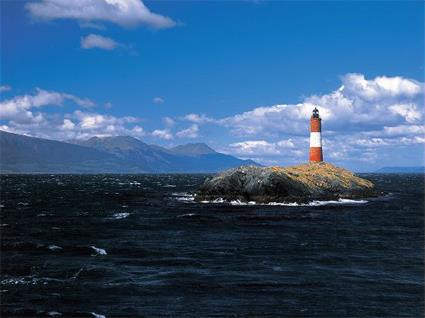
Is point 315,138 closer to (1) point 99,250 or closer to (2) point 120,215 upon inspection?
(2) point 120,215

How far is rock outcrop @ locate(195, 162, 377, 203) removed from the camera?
75438mm

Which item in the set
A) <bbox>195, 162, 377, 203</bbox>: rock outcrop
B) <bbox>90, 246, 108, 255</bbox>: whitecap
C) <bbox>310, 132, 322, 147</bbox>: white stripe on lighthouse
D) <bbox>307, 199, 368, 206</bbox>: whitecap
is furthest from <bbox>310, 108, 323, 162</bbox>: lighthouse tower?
<bbox>90, 246, 108, 255</bbox>: whitecap

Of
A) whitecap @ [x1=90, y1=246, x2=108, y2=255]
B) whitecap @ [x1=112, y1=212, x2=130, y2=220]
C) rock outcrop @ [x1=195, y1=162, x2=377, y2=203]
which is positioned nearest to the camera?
whitecap @ [x1=90, y1=246, x2=108, y2=255]

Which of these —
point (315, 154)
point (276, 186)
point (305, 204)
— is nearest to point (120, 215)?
point (276, 186)

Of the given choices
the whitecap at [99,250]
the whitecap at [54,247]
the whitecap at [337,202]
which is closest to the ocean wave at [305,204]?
the whitecap at [337,202]

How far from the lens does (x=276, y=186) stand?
7562 centimetres

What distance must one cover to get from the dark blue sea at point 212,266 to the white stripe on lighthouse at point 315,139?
38.4m

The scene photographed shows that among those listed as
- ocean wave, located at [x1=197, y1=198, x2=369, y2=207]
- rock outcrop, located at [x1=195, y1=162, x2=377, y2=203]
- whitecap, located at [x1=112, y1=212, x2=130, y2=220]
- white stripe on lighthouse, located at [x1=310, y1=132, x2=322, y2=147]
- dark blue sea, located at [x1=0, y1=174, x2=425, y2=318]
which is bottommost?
dark blue sea, located at [x1=0, y1=174, x2=425, y2=318]

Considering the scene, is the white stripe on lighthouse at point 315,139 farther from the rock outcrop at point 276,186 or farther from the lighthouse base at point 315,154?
the rock outcrop at point 276,186

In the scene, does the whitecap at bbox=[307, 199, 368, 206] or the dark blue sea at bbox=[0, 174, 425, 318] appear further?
the whitecap at bbox=[307, 199, 368, 206]

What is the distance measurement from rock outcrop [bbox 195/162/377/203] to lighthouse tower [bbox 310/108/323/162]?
781 cm

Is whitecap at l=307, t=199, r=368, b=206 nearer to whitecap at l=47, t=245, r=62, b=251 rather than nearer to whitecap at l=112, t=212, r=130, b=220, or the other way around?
whitecap at l=112, t=212, r=130, b=220

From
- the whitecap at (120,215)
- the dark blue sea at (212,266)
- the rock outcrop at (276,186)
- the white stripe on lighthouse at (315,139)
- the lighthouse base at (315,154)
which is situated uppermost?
the white stripe on lighthouse at (315,139)

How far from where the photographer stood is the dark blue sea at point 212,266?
22.7m
